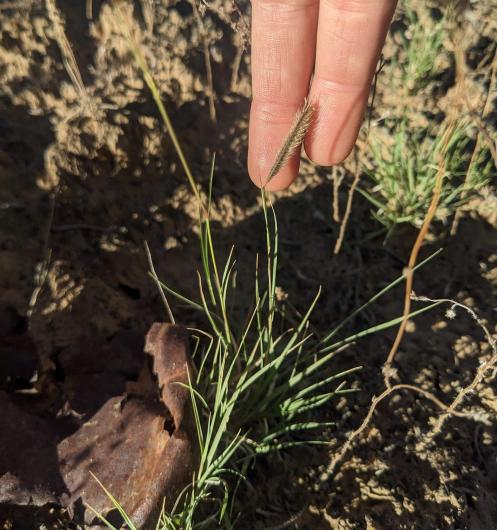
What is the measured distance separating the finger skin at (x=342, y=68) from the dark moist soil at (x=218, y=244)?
0.57ft

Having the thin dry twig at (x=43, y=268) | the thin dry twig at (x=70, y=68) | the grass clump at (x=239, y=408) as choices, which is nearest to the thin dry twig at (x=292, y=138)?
the grass clump at (x=239, y=408)

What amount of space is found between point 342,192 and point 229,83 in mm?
697

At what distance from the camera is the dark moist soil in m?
1.29

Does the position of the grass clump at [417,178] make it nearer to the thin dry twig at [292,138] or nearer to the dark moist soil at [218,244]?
the dark moist soil at [218,244]

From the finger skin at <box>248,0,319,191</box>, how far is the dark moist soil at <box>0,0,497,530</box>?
125 millimetres

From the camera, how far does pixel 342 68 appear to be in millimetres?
1377

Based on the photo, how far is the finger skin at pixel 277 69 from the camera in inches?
53.9

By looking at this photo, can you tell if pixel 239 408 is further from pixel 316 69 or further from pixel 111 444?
pixel 316 69

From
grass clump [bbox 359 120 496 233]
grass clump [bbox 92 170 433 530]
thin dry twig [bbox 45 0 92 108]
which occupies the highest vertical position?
thin dry twig [bbox 45 0 92 108]

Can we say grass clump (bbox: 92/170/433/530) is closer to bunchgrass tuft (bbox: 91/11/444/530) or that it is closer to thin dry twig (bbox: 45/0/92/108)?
bunchgrass tuft (bbox: 91/11/444/530)

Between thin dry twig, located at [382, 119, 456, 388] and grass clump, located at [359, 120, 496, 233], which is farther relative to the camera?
grass clump, located at [359, 120, 496, 233]

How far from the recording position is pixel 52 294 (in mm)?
1589

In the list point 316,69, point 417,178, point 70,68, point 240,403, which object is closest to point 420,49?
point 417,178

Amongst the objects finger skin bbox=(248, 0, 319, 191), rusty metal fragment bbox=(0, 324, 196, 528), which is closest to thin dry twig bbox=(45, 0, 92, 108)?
finger skin bbox=(248, 0, 319, 191)
